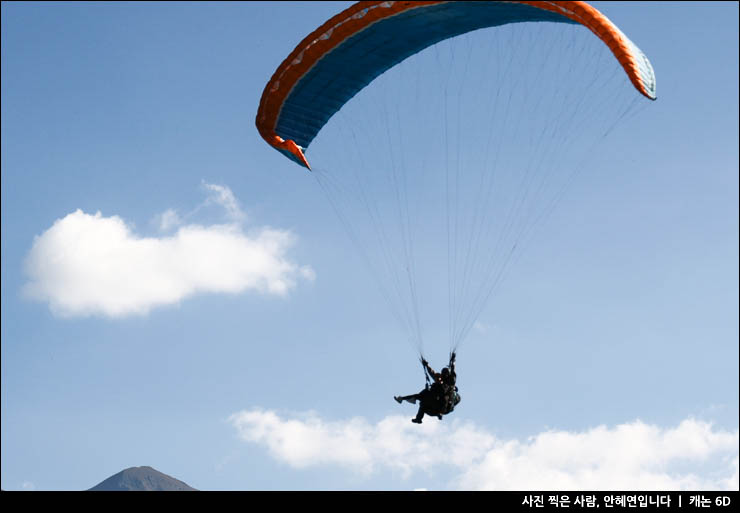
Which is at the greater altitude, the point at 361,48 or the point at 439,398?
the point at 361,48

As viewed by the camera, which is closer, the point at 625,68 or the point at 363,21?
the point at 625,68

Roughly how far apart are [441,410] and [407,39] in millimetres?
Result: 8047

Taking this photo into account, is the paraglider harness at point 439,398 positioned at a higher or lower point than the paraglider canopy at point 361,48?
lower

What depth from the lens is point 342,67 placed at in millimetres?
20297

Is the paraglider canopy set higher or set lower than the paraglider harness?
higher
